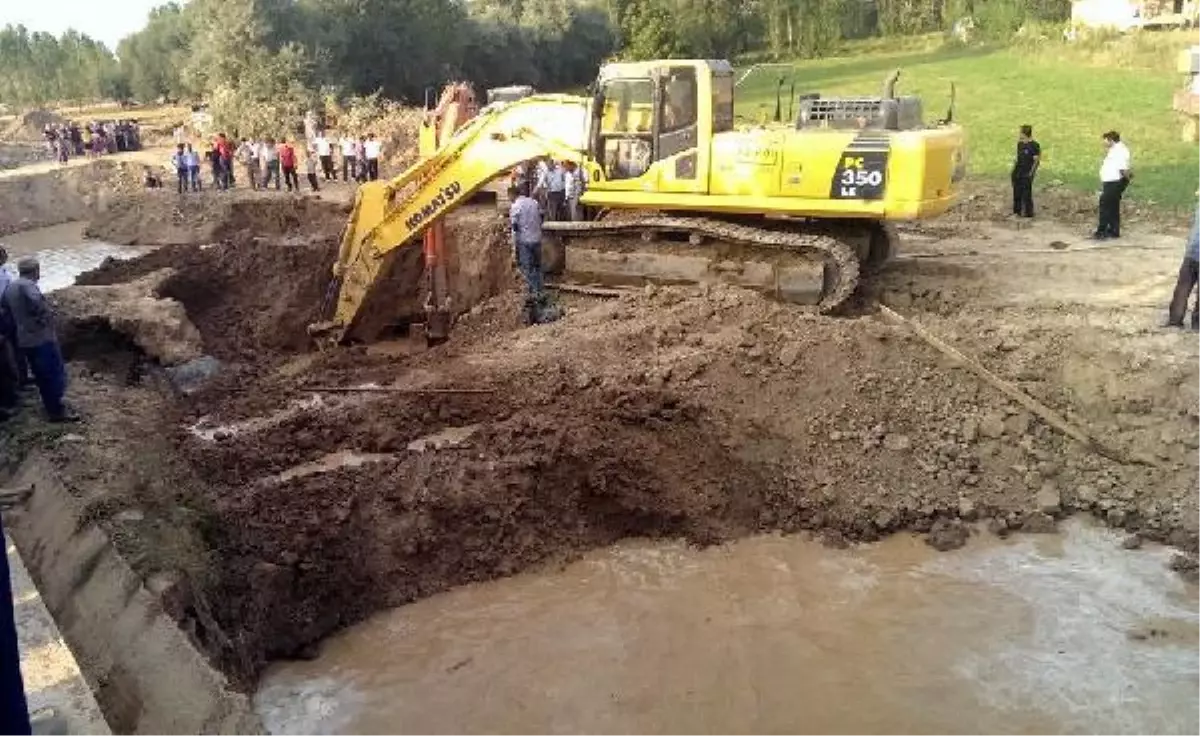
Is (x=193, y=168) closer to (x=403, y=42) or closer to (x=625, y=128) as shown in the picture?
(x=625, y=128)

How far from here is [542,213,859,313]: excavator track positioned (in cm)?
1019

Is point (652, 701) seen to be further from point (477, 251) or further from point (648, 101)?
point (477, 251)

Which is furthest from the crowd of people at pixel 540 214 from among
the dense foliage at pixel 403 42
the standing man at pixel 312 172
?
the dense foliage at pixel 403 42

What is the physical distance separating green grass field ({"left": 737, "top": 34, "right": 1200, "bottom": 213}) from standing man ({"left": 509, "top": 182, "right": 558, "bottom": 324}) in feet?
9.28

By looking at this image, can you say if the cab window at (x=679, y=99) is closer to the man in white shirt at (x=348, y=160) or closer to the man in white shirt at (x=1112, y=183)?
the man in white shirt at (x=1112, y=183)

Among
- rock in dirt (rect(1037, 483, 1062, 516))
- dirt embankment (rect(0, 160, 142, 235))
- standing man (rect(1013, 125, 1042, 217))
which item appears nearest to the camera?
rock in dirt (rect(1037, 483, 1062, 516))

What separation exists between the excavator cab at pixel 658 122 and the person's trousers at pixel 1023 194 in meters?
5.69

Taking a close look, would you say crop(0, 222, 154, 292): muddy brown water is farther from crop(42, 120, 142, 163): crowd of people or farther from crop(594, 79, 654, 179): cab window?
crop(594, 79, 654, 179): cab window

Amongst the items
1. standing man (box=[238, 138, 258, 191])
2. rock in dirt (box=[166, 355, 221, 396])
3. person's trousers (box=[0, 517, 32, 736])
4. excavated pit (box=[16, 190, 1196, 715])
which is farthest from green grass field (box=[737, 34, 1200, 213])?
standing man (box=[238, 138, 258, 191])

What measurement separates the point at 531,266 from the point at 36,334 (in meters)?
4.86

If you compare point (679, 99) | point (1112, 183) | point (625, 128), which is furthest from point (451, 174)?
point (1112, 183)

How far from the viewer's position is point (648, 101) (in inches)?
431

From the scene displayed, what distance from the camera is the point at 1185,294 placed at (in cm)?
934

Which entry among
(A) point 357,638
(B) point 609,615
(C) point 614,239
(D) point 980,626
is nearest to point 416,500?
(A) point 357,638
